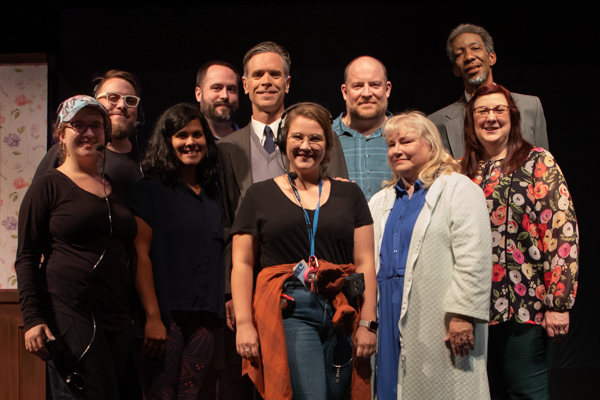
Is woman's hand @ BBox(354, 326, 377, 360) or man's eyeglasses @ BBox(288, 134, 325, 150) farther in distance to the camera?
man's eyeglasses @ BBox(288, 134, 325, 150)

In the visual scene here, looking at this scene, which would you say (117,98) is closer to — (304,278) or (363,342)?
(304,278)

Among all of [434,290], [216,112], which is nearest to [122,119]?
[216,112]

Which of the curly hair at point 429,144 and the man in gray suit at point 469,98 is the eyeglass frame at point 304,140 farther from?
the man in gray suit at point 469,98

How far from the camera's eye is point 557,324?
2.21 m

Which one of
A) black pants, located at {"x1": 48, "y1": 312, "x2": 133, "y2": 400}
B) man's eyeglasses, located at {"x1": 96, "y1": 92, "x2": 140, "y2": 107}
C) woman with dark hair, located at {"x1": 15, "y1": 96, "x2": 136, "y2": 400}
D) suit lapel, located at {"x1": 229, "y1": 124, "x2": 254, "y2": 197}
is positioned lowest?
black pants, located at {"x1": 48, "y1": 312, "x2": 133, "y2": 400}

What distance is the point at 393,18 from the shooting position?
15.0 ft

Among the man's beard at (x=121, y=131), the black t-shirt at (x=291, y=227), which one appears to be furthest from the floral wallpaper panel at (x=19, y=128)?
the black t-shirt at (x=291, y=227)

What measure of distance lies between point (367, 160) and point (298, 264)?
4.03ft

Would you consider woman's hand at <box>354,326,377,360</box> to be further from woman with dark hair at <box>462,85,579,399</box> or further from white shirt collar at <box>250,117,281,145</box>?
white shirt collar at <box>250,117,281,145</box>

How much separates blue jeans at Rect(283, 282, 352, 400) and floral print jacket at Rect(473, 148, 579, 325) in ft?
2.65

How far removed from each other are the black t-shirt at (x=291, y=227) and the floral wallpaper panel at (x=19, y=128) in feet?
9.31

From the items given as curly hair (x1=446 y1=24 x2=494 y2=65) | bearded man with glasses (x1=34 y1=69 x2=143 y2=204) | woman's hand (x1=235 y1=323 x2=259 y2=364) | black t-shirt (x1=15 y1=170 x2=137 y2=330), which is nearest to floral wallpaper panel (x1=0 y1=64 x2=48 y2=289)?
bearded man with glasses (x1=34 y1=69 x2=143 y2=204)

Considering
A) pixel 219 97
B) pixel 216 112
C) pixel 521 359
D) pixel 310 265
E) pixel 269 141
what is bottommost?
pixel 521 359

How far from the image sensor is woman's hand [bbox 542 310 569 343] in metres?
2.20
